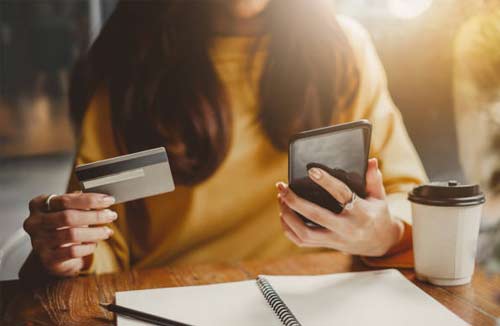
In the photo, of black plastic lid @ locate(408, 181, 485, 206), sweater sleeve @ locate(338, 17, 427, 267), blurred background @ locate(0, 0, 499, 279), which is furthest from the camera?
sweater sleeve @ locate(338, 17, 427, 267)

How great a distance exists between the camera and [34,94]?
138 centimetres

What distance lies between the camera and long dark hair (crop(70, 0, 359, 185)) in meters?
1.47

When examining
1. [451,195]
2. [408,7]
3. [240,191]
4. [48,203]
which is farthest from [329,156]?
[408,7]

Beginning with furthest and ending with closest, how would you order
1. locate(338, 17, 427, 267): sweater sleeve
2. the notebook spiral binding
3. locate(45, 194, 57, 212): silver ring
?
locate(338, 17, 427, 267): sweater sleeve < locate(45, 194, 57, 212): silver ring < the notebook spiral binding

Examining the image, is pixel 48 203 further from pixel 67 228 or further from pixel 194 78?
pixel 194 78

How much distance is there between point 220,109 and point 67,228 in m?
0.55

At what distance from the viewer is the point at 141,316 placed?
3.16 feet

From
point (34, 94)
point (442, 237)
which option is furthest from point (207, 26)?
point (442, 237)

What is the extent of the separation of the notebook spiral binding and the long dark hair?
52 centimetres

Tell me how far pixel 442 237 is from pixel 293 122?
606 mm

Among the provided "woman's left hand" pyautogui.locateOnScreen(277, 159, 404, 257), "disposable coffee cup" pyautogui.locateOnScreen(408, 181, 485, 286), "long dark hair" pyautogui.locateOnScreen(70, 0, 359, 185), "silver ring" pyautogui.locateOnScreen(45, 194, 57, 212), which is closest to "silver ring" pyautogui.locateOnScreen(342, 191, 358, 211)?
"woman's left hand" pyautogui.locateOnScreen(277, 159, 404, 257)

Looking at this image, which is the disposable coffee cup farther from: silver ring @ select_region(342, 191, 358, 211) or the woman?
the woman

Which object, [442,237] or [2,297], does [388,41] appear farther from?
[2,297]

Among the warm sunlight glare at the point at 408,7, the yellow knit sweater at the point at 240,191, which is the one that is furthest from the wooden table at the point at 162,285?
the warm sunlight glare at the point at 408,7
